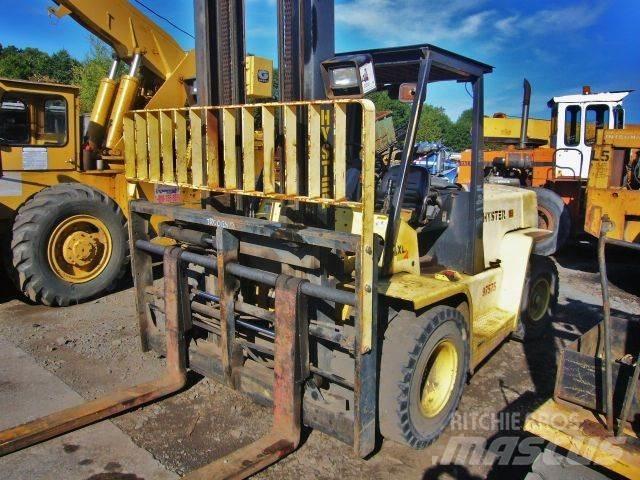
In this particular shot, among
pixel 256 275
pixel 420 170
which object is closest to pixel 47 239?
pixel 256 275

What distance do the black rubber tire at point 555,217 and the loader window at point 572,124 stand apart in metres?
1.90

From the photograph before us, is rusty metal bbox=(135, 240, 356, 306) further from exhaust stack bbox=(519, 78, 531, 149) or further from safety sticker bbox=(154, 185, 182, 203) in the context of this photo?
exhaust stack bbox=(519, 78, 531, 149)

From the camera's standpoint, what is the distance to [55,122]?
7277 millimetres

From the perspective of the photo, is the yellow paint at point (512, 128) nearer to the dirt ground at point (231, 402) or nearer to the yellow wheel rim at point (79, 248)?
the dirt ground at point (231, 402)

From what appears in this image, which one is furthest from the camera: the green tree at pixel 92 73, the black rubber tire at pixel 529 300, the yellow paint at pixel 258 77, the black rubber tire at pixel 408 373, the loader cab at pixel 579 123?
the green tree at pixel 92 73

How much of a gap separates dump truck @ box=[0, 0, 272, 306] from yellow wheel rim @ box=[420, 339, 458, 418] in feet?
15.9

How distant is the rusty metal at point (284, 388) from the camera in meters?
2.97

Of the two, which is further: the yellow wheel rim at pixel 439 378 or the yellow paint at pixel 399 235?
the yellow wheel rim at pixel 439 378

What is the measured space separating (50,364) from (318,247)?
314 cm

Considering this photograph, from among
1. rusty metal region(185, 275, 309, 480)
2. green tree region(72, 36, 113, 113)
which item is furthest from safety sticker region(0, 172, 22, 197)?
green tree region(72, 36, 113, 113)

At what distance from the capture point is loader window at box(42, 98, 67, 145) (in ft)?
23.6

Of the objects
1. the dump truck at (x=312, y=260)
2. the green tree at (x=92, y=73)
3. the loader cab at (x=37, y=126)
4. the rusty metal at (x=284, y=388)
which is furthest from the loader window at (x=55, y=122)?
the green tree at (x=92, y=73)

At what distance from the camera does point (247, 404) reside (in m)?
3.95

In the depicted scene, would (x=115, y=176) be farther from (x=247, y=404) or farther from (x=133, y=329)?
(x=247, y=404)
